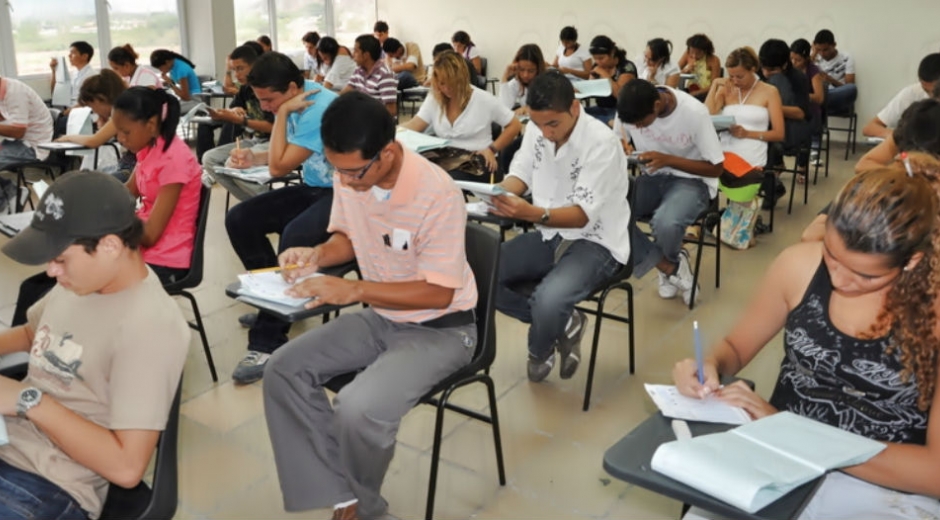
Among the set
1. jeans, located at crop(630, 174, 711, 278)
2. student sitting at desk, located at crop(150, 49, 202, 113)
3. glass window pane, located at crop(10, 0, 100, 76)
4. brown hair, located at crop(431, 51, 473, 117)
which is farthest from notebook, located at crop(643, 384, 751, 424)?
glass window pane, located at crop(10, 0, 100, 76)

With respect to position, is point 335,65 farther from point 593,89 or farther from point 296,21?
point 593,89

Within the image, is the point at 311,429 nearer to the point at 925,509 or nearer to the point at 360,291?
the point at 360,291

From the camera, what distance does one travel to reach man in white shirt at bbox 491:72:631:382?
9.17 feet

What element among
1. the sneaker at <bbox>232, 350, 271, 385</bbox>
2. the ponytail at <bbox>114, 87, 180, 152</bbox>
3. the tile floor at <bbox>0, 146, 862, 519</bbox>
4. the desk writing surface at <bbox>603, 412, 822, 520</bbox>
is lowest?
the tile floor at <bbox>0, 146, 862, 519</bbox>

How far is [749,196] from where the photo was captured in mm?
4492

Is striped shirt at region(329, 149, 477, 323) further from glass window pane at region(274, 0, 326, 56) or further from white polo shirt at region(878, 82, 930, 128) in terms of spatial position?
glass window pane at region(274, 0, 326, 56)

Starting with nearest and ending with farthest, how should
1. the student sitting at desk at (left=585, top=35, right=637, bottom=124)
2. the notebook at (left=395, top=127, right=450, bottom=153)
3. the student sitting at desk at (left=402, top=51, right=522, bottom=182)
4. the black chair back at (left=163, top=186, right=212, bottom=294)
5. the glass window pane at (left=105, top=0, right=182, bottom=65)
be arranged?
the black chair back at (left=163, top=186, right=212, bottom=294) → the notebook at (left=395, top=127, right=450, bottom=153) → the student sitting at desk at (left=402, top=51, right=522, bottom=182) → the student sitting at desk at (left=585, top=35, right=637, bottom=124) → the glass window pane at (left=105, top=0, right=182, bottom=65)

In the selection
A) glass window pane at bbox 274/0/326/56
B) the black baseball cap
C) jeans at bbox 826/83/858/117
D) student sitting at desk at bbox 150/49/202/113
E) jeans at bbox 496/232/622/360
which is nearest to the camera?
the black baseball cap

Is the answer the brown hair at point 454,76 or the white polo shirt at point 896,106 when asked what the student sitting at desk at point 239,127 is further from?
the white polo shirt at point 896,106

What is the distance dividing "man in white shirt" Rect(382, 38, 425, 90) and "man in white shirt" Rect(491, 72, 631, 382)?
21.9ft

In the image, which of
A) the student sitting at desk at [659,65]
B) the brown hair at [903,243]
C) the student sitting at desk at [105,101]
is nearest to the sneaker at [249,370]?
the student sitting at desk at [105,101]

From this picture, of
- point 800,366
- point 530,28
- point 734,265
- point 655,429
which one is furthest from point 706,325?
point 530,28

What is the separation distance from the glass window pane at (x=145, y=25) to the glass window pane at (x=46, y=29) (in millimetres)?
255

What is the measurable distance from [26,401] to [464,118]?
10.6 ft
